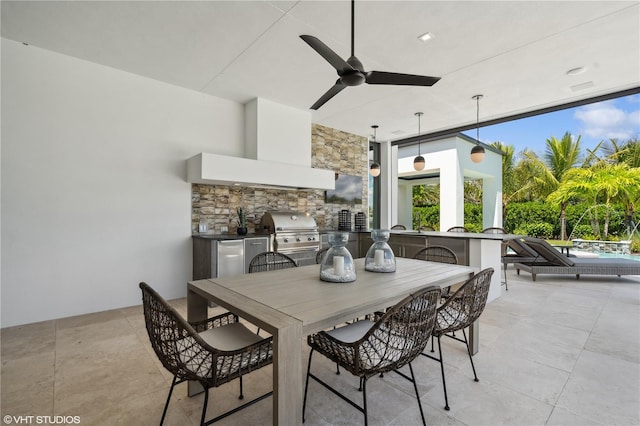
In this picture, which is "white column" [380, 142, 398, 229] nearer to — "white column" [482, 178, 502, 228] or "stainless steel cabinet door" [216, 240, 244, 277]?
"stainless steel cabinet door" [216, 240, 244, 277]

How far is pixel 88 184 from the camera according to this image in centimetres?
341

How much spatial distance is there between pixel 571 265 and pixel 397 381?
4.42 m

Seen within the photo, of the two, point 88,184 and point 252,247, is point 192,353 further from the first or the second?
point 88,184

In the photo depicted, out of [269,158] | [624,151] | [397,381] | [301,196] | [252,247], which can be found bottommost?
[397,381]

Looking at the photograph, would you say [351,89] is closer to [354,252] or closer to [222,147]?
[222,147]

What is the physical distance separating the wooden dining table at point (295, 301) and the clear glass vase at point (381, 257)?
6 cm

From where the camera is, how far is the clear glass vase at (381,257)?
2.27 meters

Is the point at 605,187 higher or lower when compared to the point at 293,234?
higher

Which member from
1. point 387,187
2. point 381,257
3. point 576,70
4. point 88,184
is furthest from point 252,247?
point 576,70

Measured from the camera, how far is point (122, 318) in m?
3.28

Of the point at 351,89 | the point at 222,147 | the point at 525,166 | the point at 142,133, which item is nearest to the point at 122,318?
the point at 142,133

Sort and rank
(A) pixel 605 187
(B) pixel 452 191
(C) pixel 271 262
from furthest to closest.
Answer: (B) pixel 452 191 → (A) pixel 605 187 → (C) pixel 271 262

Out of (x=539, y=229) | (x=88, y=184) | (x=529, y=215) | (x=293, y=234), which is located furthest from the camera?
(x=529, y=215)

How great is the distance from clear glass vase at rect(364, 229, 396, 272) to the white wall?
2.88m
